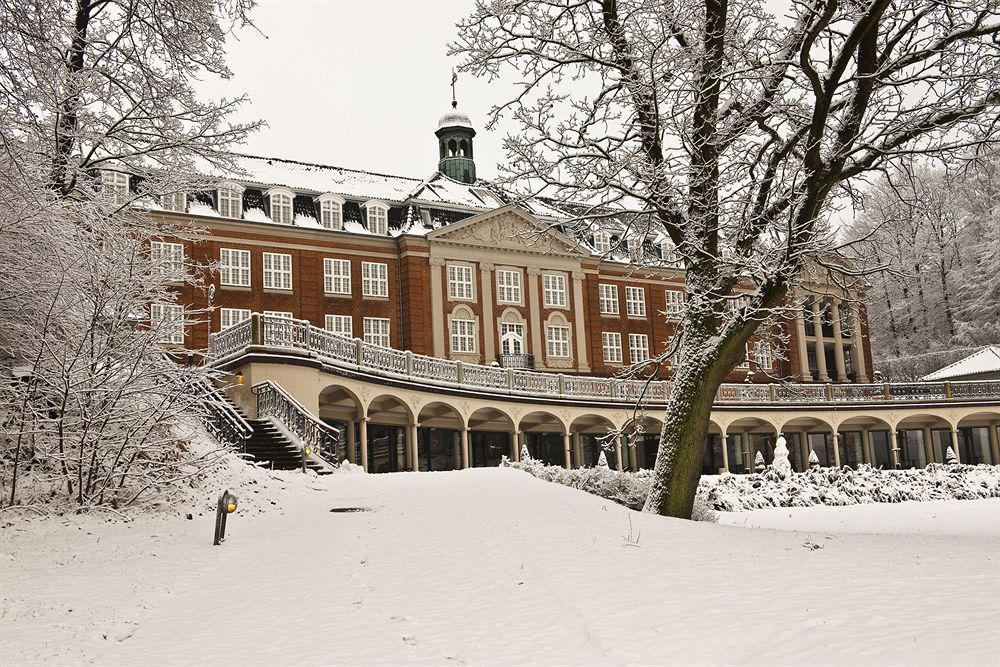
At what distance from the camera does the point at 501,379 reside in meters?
34.1

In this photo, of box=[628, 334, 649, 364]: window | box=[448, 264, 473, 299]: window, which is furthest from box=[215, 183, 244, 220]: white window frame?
box=[628, 334, 649, 364]: window

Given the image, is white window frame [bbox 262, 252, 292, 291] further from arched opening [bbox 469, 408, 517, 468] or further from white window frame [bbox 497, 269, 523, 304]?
arched opening [bbox 469, 408, 517, 468]

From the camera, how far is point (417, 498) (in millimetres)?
16625

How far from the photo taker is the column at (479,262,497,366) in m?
44.7

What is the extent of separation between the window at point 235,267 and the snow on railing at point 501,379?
42.4 feet

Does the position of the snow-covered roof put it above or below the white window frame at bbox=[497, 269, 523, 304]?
below

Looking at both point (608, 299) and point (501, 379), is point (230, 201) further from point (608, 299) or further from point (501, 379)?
point (608, 299)

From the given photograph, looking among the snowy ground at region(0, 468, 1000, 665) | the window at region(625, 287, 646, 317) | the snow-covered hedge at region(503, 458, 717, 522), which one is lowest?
the snowy ground at region(0, 468, 1000, 665)

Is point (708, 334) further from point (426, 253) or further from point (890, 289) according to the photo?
point (890, 289)

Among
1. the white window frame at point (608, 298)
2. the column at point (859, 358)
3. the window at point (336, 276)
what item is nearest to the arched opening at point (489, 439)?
the window at point (336, 276)

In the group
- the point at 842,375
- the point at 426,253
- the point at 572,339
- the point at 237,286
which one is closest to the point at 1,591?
the point at 237,286

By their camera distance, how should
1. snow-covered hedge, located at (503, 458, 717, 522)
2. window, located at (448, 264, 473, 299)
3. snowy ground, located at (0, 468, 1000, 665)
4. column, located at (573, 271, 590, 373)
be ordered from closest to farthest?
snowy ground, located at (0, 468, 1000, 665) → snow-covered hedge, located at (503, 458, 717, 522) → window, located at (448, 264, 473, 299) → column, located at (573, 271, 590, 373)

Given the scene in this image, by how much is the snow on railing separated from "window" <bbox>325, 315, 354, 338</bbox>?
1031 cm

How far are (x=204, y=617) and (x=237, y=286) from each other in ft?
107
